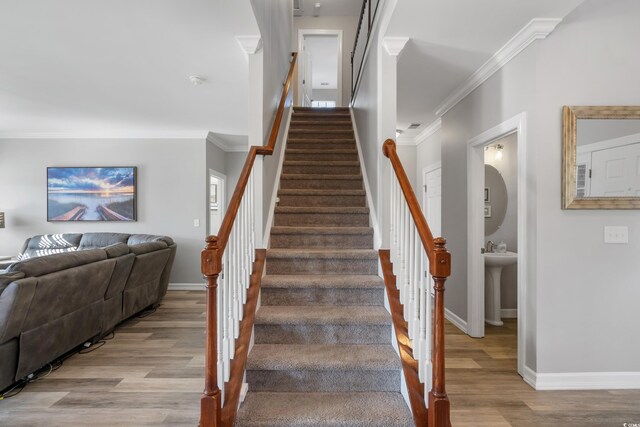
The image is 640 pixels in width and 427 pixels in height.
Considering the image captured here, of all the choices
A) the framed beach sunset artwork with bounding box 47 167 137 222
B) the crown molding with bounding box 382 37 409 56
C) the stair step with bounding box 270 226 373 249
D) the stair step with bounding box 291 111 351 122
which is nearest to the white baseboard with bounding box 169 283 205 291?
the framed beach sunset artwork with bounding box 47 167 137 222

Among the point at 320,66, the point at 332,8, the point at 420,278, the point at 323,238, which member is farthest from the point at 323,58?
the point at 420,278

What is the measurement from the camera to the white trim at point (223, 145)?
5.31 metres

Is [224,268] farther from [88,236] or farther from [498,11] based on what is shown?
[88,236]

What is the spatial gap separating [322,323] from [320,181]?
1770 millimetres

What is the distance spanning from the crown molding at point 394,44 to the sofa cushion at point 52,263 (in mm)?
3045

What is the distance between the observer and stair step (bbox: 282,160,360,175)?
11.9 feet

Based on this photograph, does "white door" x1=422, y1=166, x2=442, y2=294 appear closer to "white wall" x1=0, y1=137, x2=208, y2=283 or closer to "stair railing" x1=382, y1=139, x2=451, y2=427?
"stair railing" x1=382, y1=139, x2=451, y2=427

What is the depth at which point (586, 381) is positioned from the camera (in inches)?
86.7

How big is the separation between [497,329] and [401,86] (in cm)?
279

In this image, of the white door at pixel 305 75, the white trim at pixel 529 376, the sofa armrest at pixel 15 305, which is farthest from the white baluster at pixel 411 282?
the white door at pixel 305 75

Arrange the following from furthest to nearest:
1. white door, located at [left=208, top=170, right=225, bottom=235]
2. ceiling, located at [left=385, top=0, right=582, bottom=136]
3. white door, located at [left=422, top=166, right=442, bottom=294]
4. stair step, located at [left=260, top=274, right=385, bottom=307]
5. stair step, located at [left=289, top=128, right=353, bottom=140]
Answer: white door, located at [left=208, top=170, right=225, bottom=235] → white door, located at [left=422, top=166, right=442, bottom=294] → stair step, located at [left=289, top=128, right=353, bottom=140] → stair step, located at [left=260, top=274, right=385, bottom=307] → ceiling, located at [left=385, top=0, right=582, bottom=136]

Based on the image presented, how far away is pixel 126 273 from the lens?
3.29 m

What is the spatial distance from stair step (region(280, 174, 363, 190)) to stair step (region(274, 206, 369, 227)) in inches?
19.1

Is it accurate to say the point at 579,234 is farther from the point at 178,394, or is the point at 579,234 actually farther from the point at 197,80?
the point at 197,80
